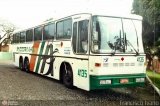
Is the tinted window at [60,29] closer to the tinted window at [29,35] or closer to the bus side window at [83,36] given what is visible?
the bus side window at [83,36]

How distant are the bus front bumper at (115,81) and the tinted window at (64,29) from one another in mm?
2918

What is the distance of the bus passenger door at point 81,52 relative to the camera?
36.8ft

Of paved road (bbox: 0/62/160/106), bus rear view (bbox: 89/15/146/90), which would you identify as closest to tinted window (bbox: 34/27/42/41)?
paved road (bbox: 0/62/160/106)

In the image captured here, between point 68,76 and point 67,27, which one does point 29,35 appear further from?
point 68,76

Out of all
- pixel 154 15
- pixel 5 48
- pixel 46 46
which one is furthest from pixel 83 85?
pixel 5 48

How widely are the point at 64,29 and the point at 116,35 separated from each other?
3.10 m

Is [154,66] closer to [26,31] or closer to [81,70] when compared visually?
[26,31]

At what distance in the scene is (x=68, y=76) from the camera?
13.0m

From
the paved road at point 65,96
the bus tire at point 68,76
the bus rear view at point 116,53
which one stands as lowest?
the paved road at point 65,96

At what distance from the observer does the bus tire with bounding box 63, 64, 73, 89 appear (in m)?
12.8

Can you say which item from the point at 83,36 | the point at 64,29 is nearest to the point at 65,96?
the point at 83,36

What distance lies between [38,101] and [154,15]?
1036 cm

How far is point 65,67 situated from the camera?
43.8ft

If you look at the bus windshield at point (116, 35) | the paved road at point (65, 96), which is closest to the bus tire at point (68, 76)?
the paved road at point (65, 96)
